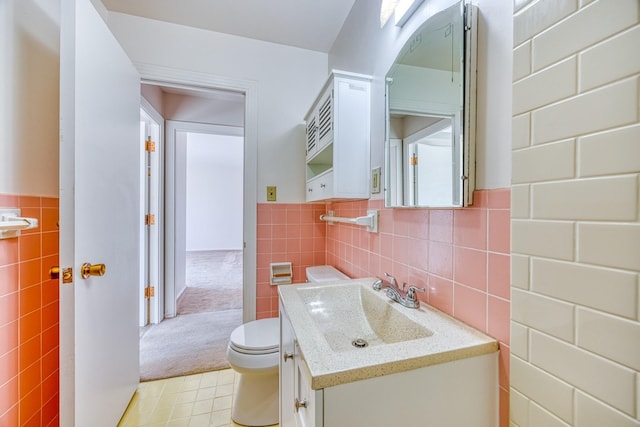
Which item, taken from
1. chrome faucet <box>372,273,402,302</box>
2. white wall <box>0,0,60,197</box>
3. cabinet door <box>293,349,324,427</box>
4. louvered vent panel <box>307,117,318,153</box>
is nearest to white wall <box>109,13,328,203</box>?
louvered vent panel <box>307,117,318,153</box>

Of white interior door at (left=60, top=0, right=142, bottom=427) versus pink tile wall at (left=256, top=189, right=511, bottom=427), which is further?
white interior door at (left=60, top=0, right=142, bottom=427)

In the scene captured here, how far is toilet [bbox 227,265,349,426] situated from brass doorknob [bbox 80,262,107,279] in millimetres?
679

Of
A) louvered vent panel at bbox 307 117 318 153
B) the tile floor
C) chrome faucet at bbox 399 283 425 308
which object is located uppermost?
louvered vent panel at bbox 307 117 318 153

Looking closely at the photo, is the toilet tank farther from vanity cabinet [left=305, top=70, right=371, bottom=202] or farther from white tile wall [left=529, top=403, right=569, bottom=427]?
white tile wall [left=529, top=403, right=569, bottom=427]

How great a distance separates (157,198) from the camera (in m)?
2.39

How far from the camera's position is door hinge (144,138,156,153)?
93.6 inches

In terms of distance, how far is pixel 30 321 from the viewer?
958mm

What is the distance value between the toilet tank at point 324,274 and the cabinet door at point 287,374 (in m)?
0.56

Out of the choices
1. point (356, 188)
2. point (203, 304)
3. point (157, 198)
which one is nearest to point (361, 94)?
point (356, 188)

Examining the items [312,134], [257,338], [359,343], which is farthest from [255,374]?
[312,134]

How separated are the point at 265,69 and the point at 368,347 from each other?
1937 mm

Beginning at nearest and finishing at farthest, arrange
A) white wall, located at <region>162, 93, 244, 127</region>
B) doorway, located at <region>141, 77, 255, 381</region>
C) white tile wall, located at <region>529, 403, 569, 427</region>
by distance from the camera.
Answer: white tile wall, located at <region>529, 403, 569, 427</region> < doorway, located at <region>141, 77, 255, 381</region> < white wall, located at <region>162, 93, 244, 127</region>

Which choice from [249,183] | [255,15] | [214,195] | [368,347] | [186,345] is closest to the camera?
[368,347]

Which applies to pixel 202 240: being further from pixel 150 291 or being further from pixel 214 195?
pixel 150 291
